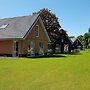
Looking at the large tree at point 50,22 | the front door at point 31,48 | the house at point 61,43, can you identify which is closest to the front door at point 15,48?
the front door at point 31,48

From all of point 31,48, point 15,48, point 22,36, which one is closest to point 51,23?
point 31,48

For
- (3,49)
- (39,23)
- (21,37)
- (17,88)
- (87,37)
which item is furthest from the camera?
(87,37)

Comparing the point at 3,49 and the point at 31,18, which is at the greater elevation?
the point at 31,18

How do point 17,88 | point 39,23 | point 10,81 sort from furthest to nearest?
1. point 39,23
2. point 10,81
3. point 17,88

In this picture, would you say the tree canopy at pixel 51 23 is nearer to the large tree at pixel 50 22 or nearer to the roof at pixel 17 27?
the large tree at pixel 50 22

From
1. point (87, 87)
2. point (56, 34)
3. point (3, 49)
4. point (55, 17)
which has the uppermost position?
point (55, 17)

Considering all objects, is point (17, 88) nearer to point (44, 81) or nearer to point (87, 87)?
point (44, 81)

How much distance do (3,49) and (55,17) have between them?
868 inches

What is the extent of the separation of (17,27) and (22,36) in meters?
3.41

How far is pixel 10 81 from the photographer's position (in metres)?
10.9

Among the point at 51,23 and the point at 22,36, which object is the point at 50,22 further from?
the point at 22,36

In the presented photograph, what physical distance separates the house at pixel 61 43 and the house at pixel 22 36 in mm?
15923

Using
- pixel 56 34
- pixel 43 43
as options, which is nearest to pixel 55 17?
pixel 56 34

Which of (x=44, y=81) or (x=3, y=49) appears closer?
(x=44, y=81)
